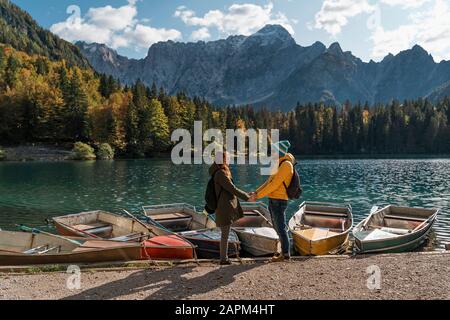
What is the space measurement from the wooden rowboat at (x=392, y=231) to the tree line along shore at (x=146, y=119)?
9395 centimetres

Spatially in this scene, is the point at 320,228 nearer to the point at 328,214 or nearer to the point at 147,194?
the point at 328,214

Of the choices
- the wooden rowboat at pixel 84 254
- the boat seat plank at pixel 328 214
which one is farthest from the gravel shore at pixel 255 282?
the boat seat plank at pixel 328 214

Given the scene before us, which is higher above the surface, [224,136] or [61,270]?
[224,136]

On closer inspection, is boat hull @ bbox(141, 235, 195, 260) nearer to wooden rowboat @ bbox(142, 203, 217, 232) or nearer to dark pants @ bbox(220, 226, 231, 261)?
dark pants @ bbox(220, 226, 231, 261)

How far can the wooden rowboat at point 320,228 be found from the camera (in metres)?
15.7

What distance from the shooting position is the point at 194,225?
852 inches

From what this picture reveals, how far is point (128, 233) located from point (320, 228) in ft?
32.3

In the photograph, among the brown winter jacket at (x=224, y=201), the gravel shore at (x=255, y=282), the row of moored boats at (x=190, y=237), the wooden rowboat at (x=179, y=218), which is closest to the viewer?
the gravel shore at (x=255, y=282)

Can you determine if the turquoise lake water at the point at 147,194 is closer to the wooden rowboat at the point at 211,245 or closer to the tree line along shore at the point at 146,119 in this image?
the wooden rowboat at the point at 211,245

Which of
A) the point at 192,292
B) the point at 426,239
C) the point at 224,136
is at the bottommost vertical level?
the point at 426,239
